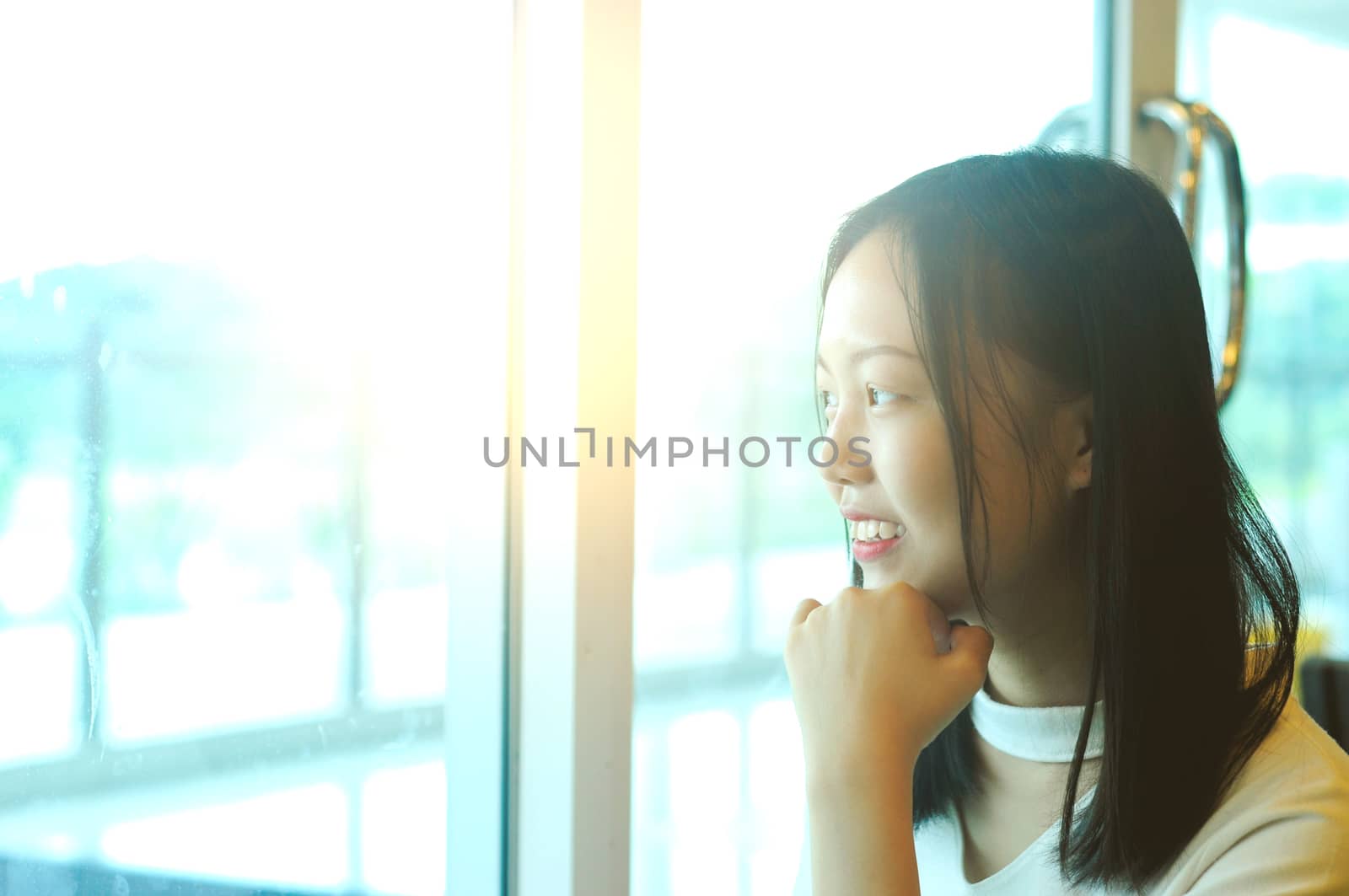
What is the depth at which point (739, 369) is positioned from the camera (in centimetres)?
91

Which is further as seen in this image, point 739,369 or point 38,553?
point 739,369

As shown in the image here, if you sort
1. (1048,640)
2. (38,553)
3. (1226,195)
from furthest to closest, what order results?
(1226,195)
(1048,640)
(38,553)

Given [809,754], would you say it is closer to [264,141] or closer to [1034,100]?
[264,141]

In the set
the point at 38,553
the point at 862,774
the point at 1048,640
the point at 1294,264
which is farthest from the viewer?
the point at 1294,264

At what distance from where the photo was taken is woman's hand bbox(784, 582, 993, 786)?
64cm

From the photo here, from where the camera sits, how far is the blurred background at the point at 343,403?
0.54m

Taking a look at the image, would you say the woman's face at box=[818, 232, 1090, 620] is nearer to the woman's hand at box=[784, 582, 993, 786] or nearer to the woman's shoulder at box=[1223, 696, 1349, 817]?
the woman's hand at box=[784, 582, 993, 786]

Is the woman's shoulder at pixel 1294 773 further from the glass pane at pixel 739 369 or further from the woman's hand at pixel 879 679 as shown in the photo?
the glass pane at pixel 739 369

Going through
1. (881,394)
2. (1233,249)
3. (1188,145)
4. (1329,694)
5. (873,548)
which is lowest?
(1329,694)

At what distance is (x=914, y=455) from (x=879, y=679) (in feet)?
0.47

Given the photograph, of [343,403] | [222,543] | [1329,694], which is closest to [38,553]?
[222,543]

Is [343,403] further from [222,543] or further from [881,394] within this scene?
[881,394]

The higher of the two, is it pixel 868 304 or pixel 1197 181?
pixel 1197 181

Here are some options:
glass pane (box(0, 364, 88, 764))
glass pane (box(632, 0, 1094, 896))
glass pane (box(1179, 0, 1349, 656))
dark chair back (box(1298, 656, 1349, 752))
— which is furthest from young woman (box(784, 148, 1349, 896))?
glass pane (box(1179, 0, 1349, 656))
